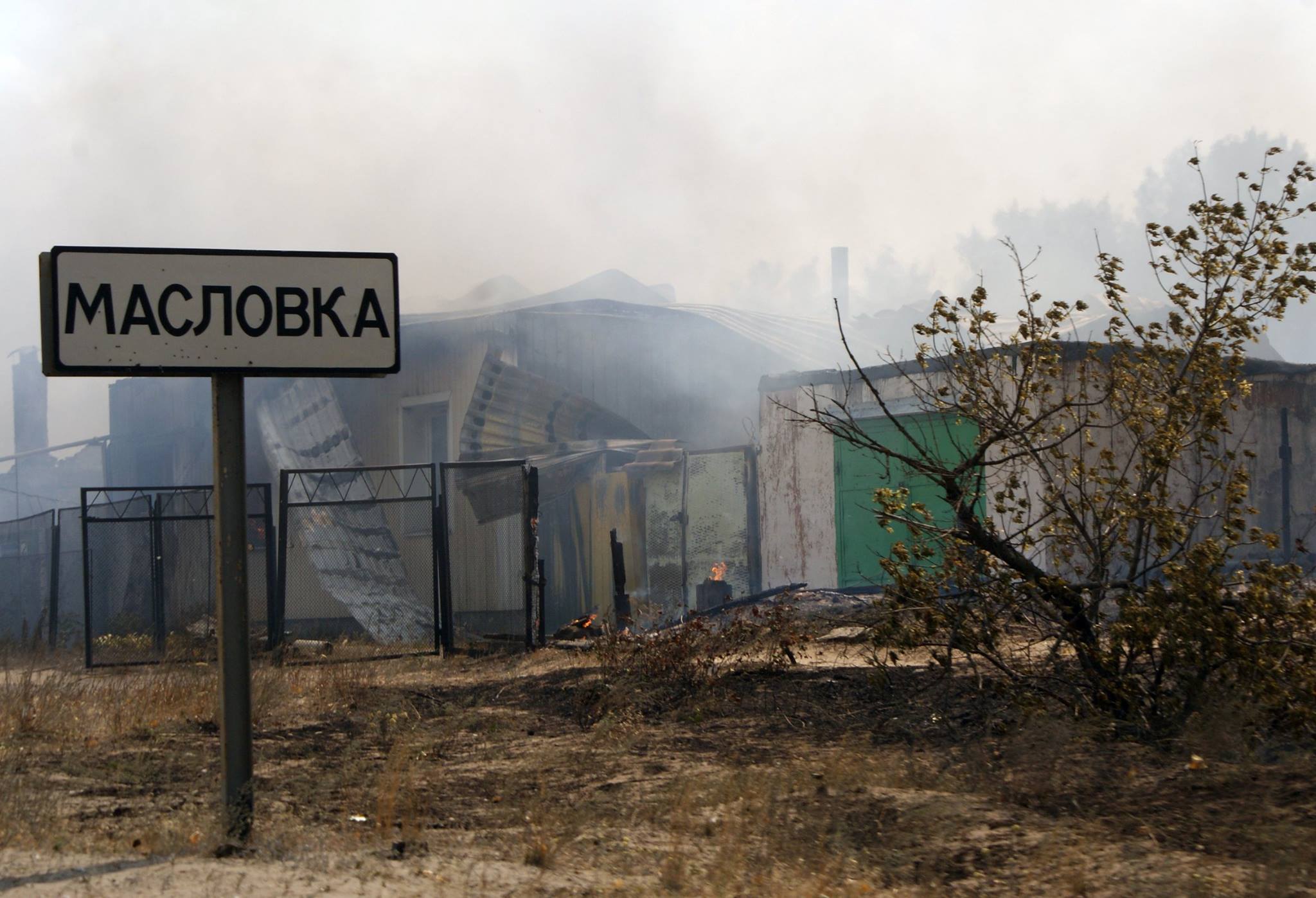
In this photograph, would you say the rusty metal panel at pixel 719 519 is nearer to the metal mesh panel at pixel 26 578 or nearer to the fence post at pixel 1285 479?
the fence post at pixel 1285 479

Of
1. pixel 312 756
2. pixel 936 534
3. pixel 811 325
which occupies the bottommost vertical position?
pixel 312 756

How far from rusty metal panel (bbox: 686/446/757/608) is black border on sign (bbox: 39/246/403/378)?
1310 centimetres

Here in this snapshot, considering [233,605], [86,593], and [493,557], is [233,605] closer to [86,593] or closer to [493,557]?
[86,593]

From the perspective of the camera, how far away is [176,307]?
13.2ft

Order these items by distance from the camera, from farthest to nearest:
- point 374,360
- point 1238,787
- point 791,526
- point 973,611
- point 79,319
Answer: point 791,526, point 973,611, point 1238,787, point 374,360, point 79,319

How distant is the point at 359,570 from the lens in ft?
55.0

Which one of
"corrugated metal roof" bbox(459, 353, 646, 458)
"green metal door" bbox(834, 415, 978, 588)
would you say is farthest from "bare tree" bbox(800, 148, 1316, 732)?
"corrugated metal roof" bbox(459, 353, 646, 458)

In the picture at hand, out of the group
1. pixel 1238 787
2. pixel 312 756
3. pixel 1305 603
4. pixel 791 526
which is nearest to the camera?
pixel 1238 787

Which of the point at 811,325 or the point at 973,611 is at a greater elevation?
the point at 811,325

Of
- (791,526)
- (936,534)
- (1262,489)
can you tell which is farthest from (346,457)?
(936,534)

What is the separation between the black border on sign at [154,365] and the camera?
3.88m

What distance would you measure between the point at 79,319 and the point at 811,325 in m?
23.5

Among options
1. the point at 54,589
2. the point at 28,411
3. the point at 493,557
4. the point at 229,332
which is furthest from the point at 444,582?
the point at 28,411

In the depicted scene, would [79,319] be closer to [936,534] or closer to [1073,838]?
[1073,838]
